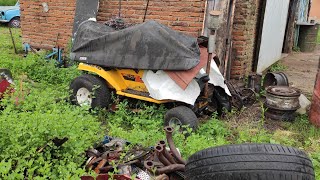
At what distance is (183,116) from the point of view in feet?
17.2

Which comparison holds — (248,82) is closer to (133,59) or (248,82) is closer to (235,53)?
(235,53)

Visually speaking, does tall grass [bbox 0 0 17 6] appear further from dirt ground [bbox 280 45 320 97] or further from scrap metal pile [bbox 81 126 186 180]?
scrap metal pile [bbox 81 126 186 180]

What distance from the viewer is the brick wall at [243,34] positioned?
7496 mm

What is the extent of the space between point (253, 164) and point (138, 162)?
55.1 inches

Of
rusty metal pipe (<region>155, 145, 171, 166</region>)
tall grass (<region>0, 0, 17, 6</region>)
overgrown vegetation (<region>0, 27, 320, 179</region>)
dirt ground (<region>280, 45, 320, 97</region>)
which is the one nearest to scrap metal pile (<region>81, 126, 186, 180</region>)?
rusty metal pipe (<region>155, 145, 171, 166</region>)

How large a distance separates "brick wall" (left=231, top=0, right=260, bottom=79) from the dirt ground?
170 cm

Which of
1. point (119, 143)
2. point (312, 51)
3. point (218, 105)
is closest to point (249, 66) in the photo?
point (218, 105)

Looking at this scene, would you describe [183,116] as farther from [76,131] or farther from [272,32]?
[272,32]

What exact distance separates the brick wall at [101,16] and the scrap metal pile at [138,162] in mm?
3974

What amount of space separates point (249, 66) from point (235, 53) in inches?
42.5

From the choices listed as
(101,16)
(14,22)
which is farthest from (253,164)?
(14,22)

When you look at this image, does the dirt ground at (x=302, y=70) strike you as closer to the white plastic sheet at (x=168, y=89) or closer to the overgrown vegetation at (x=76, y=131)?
the overgrown vegetation at (x=76, y=131)

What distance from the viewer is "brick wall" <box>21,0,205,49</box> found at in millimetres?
7410

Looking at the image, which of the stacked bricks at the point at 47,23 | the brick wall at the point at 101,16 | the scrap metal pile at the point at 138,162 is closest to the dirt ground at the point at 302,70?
the brick wall at the point at 101,16
